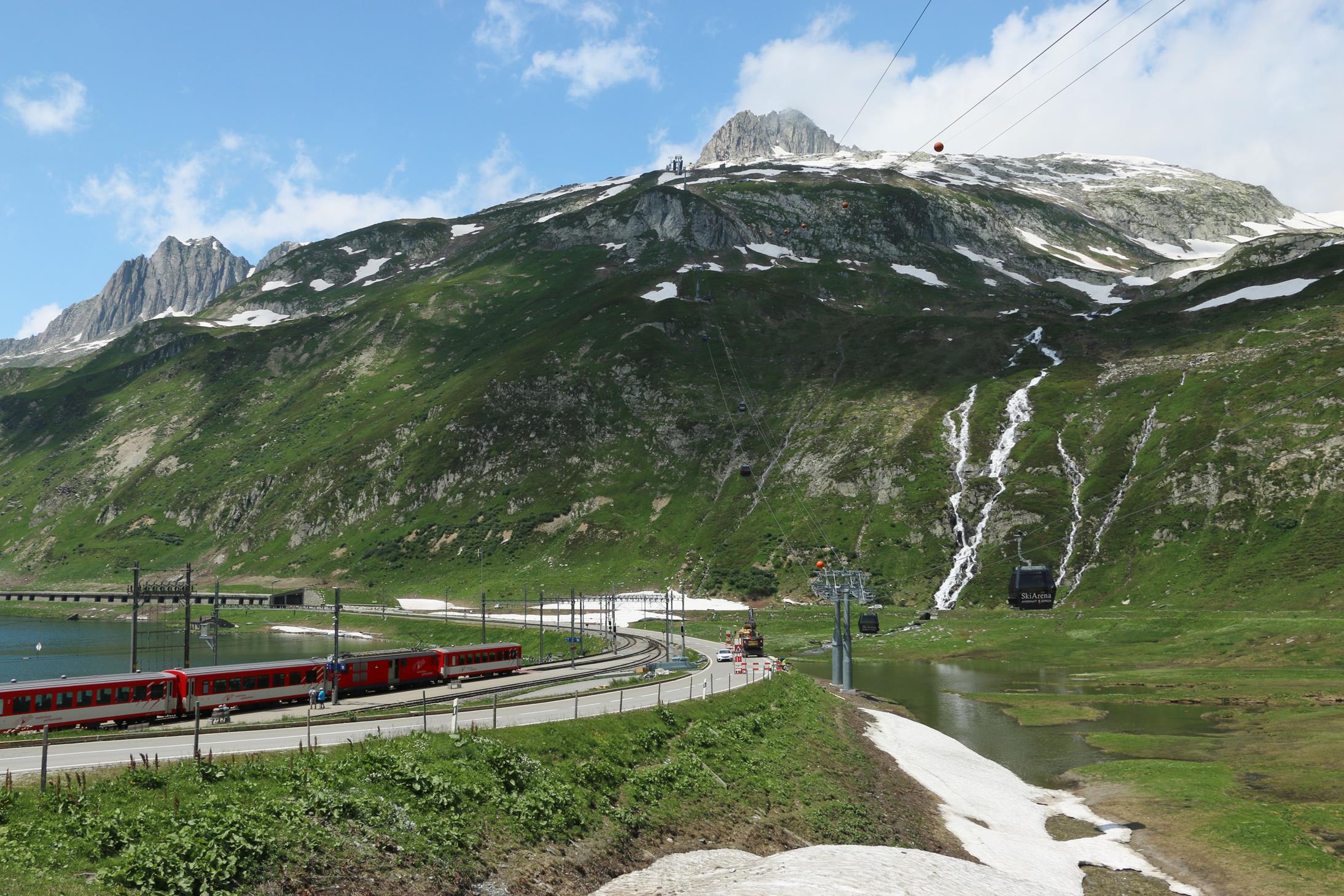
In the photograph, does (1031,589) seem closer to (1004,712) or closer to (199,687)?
(1004,712)

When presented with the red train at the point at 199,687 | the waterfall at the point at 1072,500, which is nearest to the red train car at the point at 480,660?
the red train at the point at 199,687

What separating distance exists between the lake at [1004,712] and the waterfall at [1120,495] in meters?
34.6

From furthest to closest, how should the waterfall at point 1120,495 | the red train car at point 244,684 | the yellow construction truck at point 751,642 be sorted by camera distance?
the waterfall at point 1120,495, the yellow construction truck at point 751,642, the red train car at point 244,684

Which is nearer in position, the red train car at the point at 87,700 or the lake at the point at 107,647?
the red train car at the point at 87,700

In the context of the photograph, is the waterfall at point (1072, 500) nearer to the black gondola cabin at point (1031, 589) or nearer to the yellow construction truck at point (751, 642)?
the yellow construction truck at point (751, 642)

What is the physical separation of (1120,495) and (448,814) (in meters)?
141

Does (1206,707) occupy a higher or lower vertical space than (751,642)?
lower

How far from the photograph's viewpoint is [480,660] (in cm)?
7856

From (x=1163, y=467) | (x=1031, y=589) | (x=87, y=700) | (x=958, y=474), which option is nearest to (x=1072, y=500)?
(x=1163, y=467)

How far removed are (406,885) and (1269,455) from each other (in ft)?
499

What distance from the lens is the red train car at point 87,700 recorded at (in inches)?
1690

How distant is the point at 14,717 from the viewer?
42594 millimetres

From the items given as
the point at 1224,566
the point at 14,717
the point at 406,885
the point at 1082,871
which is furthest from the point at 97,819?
the point at 1224,566

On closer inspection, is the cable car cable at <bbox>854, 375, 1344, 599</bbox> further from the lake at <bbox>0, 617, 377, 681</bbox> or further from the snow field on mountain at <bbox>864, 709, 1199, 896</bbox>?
the lake at <bbox>0, 617, 377, 681</bbox>
